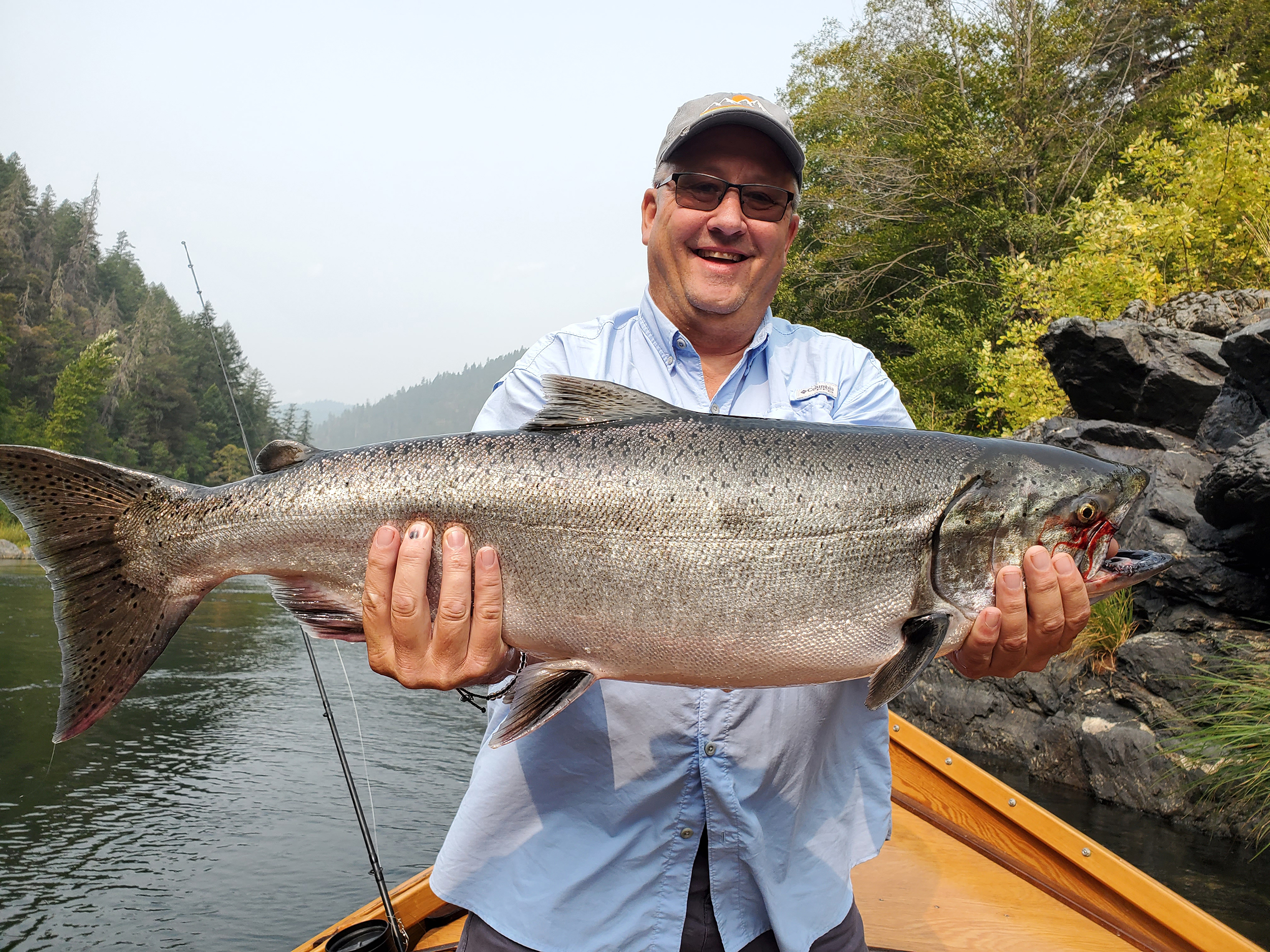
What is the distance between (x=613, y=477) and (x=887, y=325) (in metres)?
29.5

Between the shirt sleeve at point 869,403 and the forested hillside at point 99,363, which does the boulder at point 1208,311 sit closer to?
the shirt sleeve at point 869,403

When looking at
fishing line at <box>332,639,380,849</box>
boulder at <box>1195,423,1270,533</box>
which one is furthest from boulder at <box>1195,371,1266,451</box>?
fishing line at <box>332,639,380,849</box>

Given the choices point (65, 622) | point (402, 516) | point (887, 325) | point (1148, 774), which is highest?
point (887, 325)

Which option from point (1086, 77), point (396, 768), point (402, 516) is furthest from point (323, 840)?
point (1086, 77)

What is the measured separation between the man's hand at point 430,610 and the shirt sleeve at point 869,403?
135 centimetres

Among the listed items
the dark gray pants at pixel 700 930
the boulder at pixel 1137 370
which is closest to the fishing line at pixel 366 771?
the dark gray pants at pixel 700 930

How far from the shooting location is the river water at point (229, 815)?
32.0ft

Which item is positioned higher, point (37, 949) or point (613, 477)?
point (613, 477)

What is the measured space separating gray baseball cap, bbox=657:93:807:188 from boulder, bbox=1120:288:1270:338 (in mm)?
14682

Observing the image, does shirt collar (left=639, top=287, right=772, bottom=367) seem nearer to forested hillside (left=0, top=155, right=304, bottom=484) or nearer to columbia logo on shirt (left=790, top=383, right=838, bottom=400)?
columbia logo on shirt (left=790, top=383, right=838, bottom=400)

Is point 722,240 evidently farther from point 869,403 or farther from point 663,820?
point 663,820

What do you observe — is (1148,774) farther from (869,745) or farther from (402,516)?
(402,516)

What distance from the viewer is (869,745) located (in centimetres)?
270

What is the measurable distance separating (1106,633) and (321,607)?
12.1m
